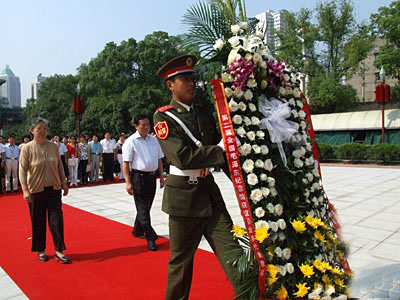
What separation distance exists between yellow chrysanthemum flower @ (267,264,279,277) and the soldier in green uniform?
0.87 ft

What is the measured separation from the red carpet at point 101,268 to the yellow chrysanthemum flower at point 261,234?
45.6 inches

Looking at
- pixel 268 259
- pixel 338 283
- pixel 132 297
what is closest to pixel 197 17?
pixel 268 259

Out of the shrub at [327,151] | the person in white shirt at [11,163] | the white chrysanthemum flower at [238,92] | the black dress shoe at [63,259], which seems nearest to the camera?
the white chrysanthemum flower at [238,92]

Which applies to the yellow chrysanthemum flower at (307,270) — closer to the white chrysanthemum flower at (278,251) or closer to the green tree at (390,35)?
the white chrysanthemum flower at (278,251)

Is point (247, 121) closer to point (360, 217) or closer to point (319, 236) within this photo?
point (319, 236)

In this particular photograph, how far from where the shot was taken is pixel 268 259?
223cm

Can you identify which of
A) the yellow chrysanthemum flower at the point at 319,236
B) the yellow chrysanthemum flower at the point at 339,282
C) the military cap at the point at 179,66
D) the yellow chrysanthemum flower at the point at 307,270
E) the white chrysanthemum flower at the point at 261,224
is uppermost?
the military cap at the point at 179,66

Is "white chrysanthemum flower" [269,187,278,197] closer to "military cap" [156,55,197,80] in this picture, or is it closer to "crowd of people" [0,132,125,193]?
"military cap" [156,55,197,80]

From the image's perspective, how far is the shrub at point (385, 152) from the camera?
1663 cm

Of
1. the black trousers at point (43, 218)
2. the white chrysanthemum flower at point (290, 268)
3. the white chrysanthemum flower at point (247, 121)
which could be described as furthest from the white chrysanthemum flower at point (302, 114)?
the black trousers at point (43, 218)

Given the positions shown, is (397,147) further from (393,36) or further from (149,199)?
(149,199)

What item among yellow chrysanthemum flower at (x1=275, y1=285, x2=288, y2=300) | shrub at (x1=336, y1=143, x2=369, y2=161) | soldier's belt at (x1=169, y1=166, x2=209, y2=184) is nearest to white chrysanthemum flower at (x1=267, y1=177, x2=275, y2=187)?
soldier's belt at (x1=169, y1=166, x2=209, y2=184)

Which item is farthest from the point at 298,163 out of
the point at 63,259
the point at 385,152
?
the point at 385,152

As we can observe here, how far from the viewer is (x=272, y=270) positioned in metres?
2.16
